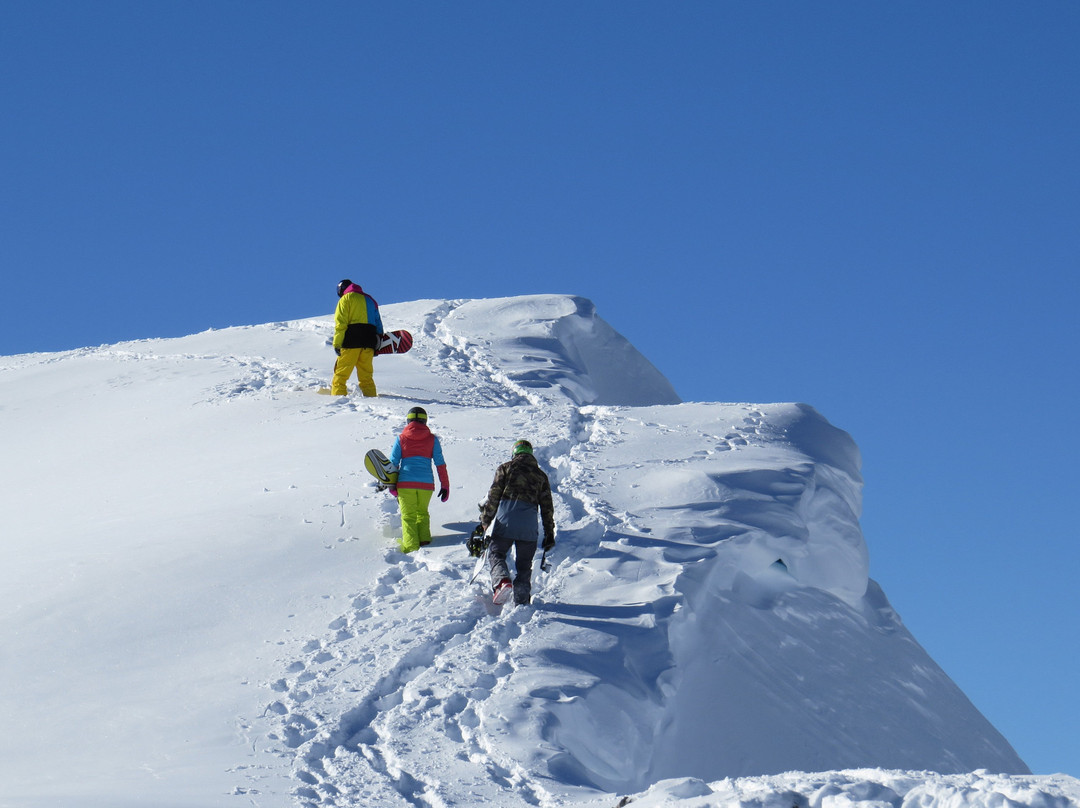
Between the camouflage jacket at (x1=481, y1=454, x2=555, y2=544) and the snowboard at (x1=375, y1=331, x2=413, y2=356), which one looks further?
the snowboard at (x1=375, y1=331, x2=413, y2=356)

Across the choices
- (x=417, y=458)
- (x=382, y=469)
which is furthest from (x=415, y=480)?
(x=382, y=469)

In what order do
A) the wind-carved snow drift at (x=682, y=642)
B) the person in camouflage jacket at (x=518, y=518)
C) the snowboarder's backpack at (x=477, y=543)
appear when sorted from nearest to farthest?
1. the wind-carved snow drift at (x=682, y=642)
2. the person in camouflage jacket at (x=518, y=518)
3. the snowboarder's backpack at (x=477, y=543)

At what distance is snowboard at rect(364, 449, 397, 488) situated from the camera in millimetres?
10688

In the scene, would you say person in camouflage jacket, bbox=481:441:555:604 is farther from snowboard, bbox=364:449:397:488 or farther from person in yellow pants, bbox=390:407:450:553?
snowboard, bbox=364:449:397:488

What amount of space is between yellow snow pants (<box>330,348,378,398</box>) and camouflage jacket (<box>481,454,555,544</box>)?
698cm

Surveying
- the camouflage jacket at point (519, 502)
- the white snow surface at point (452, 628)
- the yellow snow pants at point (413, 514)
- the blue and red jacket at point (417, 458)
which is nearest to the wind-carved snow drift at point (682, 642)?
the white snow surface at point (452, 628)

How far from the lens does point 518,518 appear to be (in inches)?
372

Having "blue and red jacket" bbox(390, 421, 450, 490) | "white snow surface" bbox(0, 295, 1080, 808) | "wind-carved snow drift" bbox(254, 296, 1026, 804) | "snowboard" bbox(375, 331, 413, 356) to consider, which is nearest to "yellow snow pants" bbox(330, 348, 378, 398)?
"white snow surface" bbox(0, 295, 1080, 808)

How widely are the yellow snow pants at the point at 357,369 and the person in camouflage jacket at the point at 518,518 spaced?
699 cm

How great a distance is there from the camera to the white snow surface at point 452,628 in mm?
6836

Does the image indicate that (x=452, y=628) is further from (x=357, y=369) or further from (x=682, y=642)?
(x=357, y=369)

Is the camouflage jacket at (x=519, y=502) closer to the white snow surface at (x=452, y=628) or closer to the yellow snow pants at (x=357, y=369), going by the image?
the white snow surface at (x=452, y=628)

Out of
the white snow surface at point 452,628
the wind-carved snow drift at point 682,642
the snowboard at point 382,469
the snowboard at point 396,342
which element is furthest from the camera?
the snowboard at point 396,342

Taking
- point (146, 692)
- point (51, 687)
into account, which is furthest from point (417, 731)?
point (51, 687)
